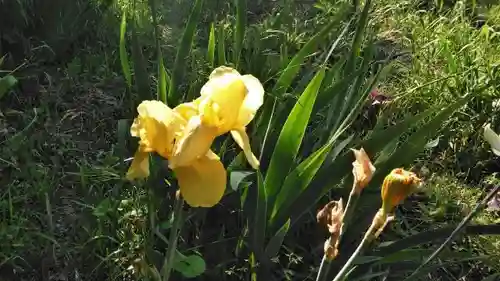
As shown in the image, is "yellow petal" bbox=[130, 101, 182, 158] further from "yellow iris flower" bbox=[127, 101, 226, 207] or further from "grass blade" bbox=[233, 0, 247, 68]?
"grass blade" bbox=[233, 0, 247, 68]

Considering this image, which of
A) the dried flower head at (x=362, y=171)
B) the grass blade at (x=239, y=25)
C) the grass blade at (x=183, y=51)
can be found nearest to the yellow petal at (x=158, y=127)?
the dried flower head at (x=362, y=171)

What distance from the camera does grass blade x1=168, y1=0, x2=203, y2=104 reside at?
1674 millimetres

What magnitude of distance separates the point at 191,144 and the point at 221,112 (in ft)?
0.26

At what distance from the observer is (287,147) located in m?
1.56

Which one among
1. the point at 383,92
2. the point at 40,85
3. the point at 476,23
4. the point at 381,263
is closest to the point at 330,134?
the point at 381,263

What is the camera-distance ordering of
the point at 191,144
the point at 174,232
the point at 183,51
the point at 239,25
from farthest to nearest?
the point at 239,25 < the point at 183,51 < the point at 174,232 < the point at 191,144

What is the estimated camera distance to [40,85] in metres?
2.15

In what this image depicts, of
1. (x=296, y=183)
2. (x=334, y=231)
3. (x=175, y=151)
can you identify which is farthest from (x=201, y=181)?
(x=296, y=183)

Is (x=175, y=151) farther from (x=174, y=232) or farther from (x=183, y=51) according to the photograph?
(x=183, y=51)

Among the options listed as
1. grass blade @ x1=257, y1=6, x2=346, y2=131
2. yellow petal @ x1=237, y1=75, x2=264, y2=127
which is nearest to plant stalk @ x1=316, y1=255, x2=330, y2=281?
yellow petal @ x1=237, y1=75, x2=264, y2=127

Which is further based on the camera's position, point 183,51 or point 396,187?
point 183,51

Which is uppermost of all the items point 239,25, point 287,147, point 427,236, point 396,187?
point 396,187

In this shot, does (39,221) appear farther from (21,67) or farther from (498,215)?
(498,215)

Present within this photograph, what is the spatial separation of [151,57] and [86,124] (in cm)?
36
